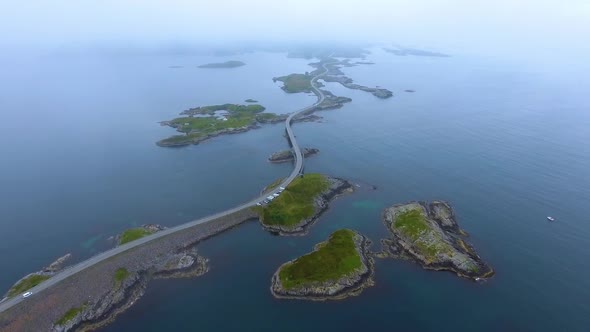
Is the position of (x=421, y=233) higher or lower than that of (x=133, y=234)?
higher

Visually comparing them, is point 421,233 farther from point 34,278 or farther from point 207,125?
point 207,125

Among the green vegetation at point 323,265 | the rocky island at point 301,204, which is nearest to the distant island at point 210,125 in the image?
the rocky island at point 301,204

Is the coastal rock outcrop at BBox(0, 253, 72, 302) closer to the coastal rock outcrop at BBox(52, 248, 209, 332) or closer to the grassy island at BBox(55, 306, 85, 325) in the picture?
the grassy island at BBox(55, 306, 85, 325)

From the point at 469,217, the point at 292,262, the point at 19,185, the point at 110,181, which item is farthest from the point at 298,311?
the point at 19,185

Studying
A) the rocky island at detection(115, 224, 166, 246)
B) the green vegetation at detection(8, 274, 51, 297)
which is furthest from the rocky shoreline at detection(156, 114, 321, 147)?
the green vegetation at detection(8, 274, 51, 297)

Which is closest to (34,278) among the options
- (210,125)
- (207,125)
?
(207,125)

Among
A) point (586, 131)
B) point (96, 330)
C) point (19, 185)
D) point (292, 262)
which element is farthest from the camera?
point (586, 131)

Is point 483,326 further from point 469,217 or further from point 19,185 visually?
point 19,185
